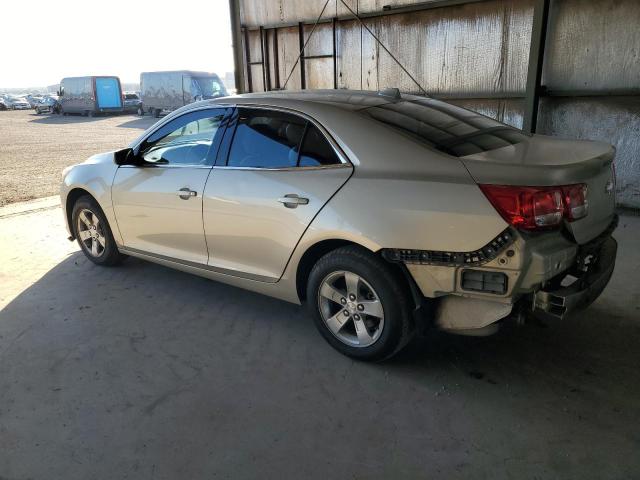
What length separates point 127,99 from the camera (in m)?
33.0

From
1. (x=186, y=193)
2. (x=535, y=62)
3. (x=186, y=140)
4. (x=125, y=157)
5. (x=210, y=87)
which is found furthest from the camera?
(x=210, y=87)

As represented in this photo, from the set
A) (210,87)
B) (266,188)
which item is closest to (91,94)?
(210,87)

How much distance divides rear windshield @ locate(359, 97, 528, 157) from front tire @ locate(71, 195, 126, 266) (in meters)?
2.79

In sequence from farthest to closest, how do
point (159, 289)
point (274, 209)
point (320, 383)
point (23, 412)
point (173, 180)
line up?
→ point (159, 289), point (173, 180), point (274, 209), point (320, 383), point (23, 412)

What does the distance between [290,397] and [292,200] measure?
115 cm

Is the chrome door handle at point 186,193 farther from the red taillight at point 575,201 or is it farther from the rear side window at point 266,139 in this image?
the red taillight at point 575,201

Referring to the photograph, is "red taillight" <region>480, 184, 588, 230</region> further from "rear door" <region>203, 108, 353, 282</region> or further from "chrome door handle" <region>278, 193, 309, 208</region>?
"chrome door handle" <region>278, 193, 309, 208</region>

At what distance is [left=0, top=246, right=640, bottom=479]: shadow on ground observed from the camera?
7.70ft

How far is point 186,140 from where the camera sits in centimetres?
398

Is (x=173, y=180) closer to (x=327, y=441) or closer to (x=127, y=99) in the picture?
(x=327, y=441)

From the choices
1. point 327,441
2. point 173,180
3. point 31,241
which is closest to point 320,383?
point 327,441

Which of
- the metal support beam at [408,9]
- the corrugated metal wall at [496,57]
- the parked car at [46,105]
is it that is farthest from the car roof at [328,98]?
the parked car at [46,105]

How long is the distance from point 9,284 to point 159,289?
1409mm

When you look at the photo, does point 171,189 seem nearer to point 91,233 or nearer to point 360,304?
point 91,233
